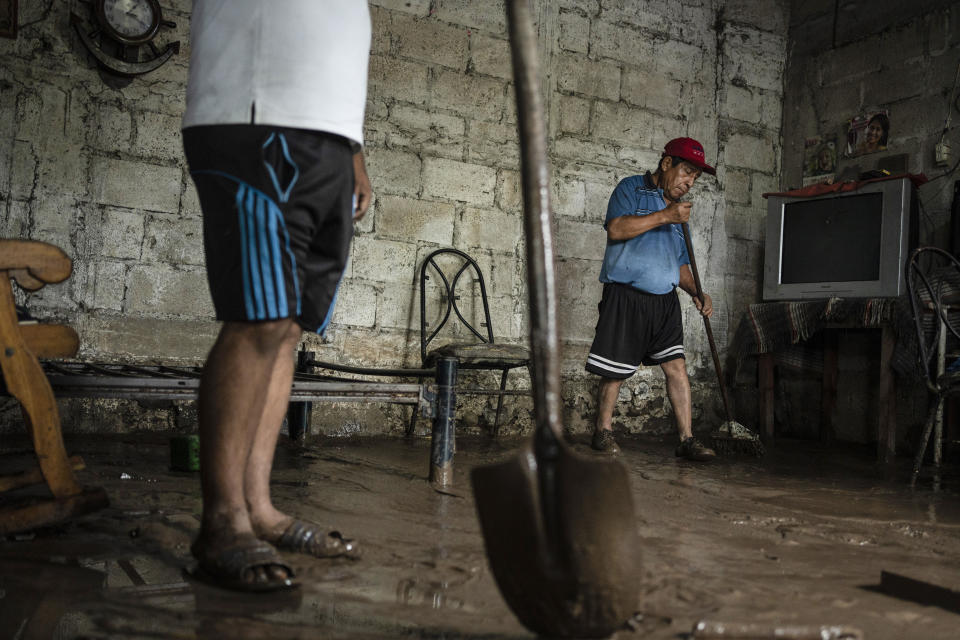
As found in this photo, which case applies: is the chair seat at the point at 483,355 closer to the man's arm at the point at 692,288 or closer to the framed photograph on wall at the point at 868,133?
the man's arm at the point at 692,288

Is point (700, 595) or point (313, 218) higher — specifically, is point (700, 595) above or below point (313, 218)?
below

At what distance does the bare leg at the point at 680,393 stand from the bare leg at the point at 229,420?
277 centimetres

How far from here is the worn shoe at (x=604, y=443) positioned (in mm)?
3908

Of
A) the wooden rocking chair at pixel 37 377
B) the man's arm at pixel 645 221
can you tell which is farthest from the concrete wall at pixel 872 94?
the wooden rocking chair at pixel 37 377

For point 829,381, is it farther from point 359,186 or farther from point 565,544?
point 565,544

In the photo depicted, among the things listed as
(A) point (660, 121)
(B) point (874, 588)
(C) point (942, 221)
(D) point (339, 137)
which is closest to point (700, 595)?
(B) point (874, 588)

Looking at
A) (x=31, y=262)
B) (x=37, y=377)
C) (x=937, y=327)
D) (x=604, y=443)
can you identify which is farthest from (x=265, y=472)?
(x=937, y=327)

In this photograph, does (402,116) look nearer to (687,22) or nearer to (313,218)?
(687,22)

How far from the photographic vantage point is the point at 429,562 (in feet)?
5.44

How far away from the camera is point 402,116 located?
14.7ft

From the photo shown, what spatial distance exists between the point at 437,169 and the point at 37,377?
120 inches

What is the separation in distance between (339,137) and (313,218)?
171 mm

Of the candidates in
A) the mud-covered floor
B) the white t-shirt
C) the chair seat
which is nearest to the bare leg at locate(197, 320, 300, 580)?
the mud-covered floor

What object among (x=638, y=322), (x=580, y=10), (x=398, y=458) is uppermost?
(x=580, y=10)
